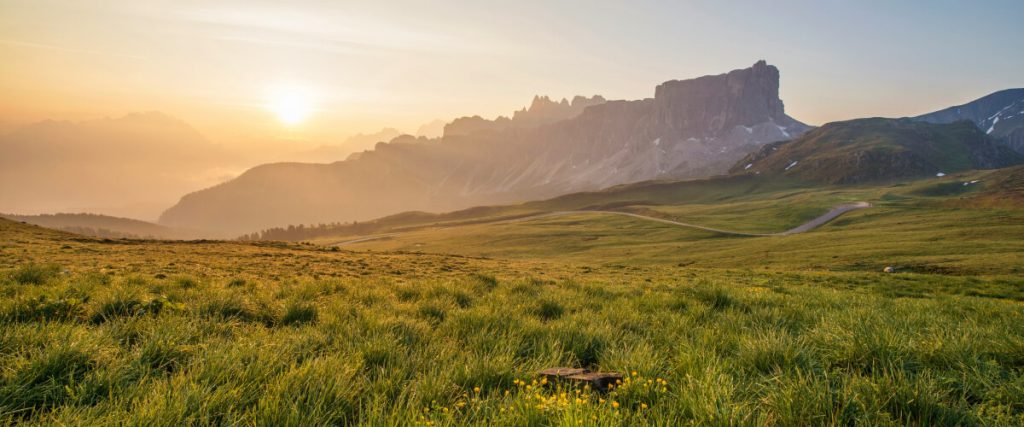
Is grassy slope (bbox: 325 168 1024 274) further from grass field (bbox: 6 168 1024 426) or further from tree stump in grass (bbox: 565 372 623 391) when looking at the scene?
tree stump in grass (bbox: 565 372 623 391)

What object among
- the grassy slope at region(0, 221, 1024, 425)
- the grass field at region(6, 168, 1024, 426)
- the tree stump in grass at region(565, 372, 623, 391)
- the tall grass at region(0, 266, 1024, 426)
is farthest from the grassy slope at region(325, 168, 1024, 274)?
the tree stump in grass at region(565, 372, 623, 391)

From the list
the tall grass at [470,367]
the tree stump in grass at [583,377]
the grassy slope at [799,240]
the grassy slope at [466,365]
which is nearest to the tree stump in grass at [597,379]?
the tree stump in grass at [583,377]

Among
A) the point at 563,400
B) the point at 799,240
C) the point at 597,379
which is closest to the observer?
the point at 563,400

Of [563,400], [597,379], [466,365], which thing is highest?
[563,400]

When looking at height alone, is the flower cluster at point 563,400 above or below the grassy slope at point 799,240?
above

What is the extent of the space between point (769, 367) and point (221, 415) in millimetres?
5253

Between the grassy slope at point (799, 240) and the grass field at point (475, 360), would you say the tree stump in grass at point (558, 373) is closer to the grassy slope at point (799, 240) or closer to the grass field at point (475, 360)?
the grass field at point (475, 360)

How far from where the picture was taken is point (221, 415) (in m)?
3.30

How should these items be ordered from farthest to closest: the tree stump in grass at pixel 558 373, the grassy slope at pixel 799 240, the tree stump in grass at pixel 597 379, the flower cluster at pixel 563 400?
the grassy slope at pixel 799 240 < the tree stump in grass at pixel 558 373 < the tree stump in grass at pixel 597 379 < the flower cluster at pixel 563 400

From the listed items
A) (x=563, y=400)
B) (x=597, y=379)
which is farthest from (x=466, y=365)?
(x=563, y=400)

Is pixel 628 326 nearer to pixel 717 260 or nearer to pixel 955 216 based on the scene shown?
pixel 717 260

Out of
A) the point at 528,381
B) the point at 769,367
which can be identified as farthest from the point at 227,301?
the point at 769,367

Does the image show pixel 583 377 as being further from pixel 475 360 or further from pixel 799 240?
pixel 799 240

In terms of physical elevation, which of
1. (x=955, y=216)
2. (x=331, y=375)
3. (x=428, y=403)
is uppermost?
(x=331, y=375)
